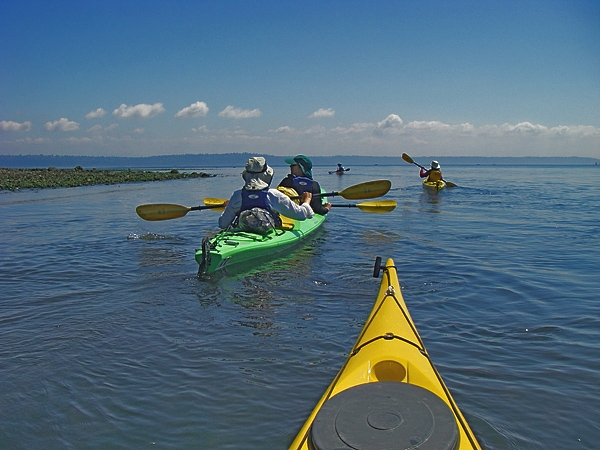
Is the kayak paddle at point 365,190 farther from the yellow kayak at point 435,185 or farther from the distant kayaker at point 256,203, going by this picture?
the yellow kayak at point 435,185

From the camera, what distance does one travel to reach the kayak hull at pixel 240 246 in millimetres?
6969

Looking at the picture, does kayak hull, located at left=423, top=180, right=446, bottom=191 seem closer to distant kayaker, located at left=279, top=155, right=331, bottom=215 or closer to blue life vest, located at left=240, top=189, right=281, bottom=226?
distant kayaker, located at left=279, top=155, right=331, bottom=215

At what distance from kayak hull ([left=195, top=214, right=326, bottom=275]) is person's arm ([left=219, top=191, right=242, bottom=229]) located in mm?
203

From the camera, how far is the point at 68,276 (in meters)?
7.43

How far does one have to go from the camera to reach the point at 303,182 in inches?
435

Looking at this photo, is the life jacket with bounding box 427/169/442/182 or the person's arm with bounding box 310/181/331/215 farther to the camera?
the life jacket with bounding box 427/169/442/182

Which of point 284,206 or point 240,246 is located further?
point 284,206

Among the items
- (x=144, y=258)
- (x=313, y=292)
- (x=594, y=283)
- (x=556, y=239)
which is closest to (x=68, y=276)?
(x=144, y=258)

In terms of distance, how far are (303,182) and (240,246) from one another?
13.0 ft

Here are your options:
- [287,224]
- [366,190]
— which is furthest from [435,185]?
[287,224]

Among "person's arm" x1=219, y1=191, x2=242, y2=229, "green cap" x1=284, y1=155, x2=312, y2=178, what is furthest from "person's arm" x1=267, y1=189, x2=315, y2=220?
"green cap" x1=284, y1=155, x2=312, y2=178

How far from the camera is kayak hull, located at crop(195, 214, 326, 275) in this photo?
6969 mm

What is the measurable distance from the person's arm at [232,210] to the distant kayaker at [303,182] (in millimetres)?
3099

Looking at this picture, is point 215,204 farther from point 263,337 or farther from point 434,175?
point 434,175
